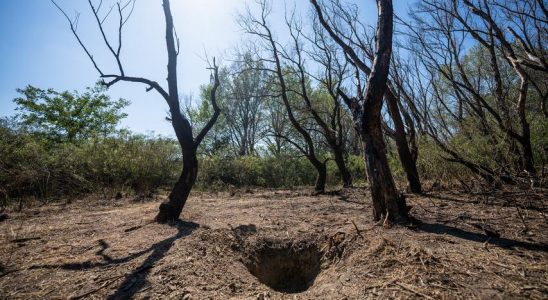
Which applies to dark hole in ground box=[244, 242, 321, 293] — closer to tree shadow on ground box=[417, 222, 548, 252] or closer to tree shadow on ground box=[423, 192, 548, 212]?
tree shadow on ground box=[417, 222, 548, 252]

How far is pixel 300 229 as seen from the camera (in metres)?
3.91

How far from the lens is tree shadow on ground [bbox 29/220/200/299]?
2388 millimetres

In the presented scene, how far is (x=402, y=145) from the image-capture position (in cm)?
594

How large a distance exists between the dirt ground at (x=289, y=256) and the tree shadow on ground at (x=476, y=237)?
1 cm

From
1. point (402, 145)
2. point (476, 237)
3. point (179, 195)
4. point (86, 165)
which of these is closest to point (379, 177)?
point (476, 237)

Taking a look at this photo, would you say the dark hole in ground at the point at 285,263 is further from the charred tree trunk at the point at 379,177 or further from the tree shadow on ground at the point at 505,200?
the tree shadow on ground at the point at 505,200

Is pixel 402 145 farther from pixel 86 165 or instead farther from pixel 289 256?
pixel 86 165

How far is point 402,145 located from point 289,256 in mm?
3705

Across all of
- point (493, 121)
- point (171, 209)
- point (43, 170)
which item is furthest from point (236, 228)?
point (493, 121)

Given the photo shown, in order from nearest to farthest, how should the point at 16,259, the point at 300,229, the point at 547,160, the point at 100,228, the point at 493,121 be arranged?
the point at 16,259, the point at 300,229, the point at 100,228, the point at 547,160, the point at 493,121

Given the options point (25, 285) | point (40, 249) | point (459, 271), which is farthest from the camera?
point (40, 249)

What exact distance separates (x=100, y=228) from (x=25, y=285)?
6.00ft

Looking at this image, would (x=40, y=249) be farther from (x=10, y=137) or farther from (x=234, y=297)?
(x=10, y=137)

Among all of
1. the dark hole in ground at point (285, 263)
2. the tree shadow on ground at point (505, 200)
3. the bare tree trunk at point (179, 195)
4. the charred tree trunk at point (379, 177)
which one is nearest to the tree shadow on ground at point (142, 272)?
the bare tree trunk at point (179, 195)
